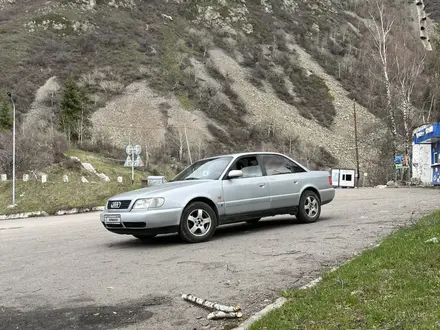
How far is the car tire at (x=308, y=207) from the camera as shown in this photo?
10688mm

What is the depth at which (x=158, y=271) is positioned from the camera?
6750 millimetres

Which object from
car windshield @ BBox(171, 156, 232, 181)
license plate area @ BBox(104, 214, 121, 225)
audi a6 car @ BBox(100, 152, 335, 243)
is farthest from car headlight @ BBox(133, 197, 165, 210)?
car windshield @ BBox(171, 156, 232, 181)

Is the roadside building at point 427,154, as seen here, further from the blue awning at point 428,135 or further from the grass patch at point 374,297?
the grass patch at point 374,297

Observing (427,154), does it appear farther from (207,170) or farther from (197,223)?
(197,223)

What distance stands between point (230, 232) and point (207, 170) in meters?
1.45

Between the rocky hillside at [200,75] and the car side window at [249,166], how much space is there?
2837 centimetres

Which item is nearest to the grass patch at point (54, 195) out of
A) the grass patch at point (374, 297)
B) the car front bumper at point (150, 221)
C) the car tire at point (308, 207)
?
the car tire at point (308, 207)

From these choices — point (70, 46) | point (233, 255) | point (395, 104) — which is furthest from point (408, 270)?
point (70, 46)

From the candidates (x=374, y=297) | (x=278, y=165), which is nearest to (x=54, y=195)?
(x=278, y=165)

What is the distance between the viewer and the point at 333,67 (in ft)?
284

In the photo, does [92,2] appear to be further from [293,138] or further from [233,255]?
[233,255]

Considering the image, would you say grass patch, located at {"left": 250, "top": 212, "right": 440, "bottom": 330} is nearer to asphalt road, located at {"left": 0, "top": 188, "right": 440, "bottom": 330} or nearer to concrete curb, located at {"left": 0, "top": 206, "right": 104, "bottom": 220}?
asphalt road, located at {"left": 0, "top": 188, "right": 440, "bottom": 330}

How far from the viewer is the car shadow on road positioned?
9.22 metres

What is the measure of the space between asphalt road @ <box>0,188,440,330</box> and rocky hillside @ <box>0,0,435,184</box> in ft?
97.9
